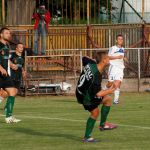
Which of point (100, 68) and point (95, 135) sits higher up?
point (100, 68)

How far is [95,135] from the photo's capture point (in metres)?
15.0

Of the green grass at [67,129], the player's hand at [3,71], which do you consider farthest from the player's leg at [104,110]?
the player's hand at [3,71]

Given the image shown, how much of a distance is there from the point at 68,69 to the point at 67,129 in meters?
13.4

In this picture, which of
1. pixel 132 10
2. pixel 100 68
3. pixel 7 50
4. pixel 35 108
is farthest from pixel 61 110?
pixel 132 10

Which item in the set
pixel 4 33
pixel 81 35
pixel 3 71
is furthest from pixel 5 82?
pixel 81 35

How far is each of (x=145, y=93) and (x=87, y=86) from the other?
14945mm

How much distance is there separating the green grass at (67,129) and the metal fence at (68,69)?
4730 mm

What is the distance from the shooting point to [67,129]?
15984 millimetres

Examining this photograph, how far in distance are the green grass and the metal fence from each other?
4.73m

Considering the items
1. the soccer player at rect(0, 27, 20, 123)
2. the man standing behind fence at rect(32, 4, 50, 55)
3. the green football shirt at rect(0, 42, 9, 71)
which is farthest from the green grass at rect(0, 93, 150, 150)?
the man standing behind fence at rect(32, 4, 50, 55)

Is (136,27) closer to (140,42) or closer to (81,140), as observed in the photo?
(140,42)

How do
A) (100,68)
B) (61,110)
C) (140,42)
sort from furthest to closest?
(140,42) < (61,110) < (100,68)

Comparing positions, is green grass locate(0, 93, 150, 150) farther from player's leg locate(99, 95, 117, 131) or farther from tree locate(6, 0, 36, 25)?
tree locate(6, 0, 36, 25)

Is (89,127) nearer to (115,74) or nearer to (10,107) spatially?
(10,107)
